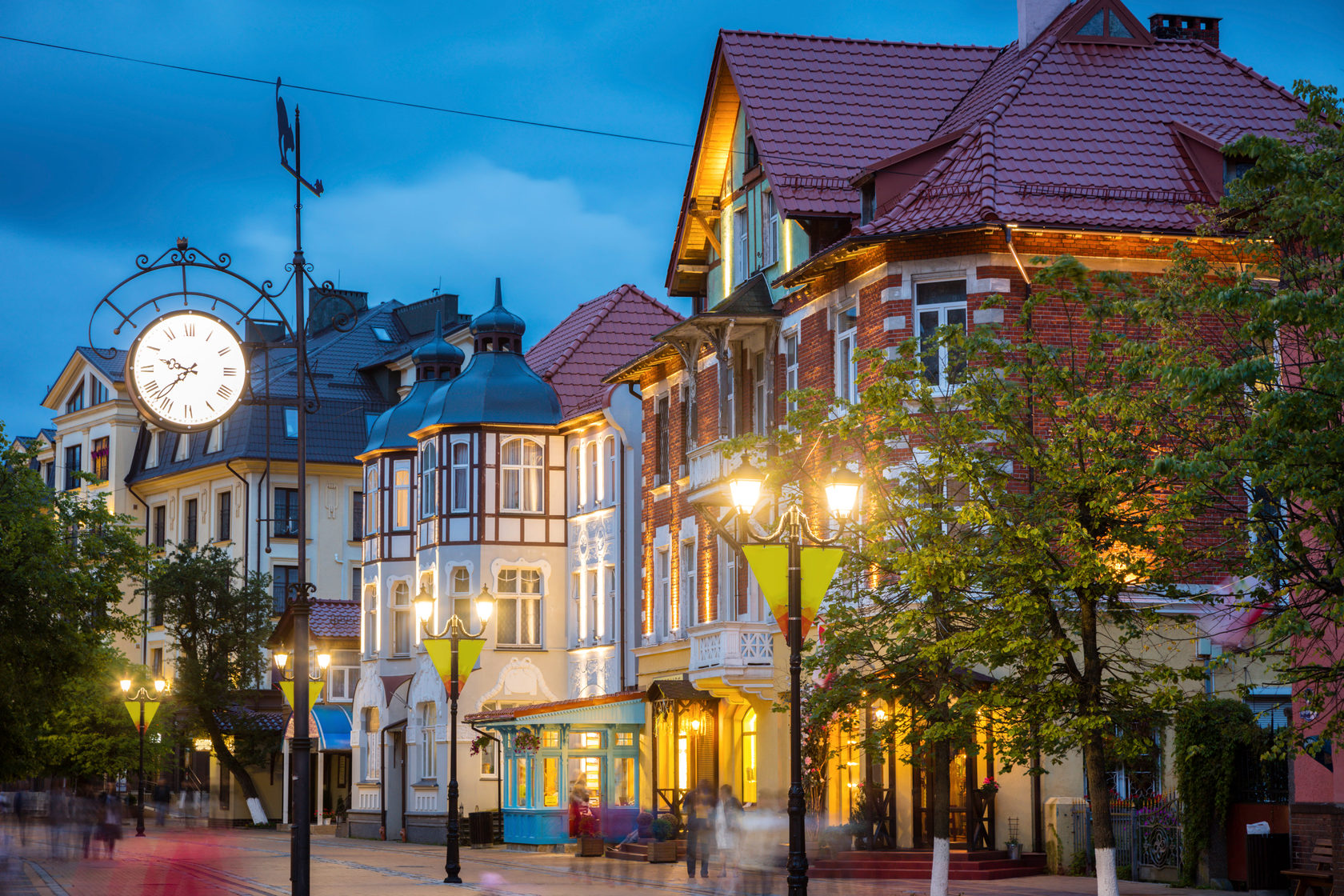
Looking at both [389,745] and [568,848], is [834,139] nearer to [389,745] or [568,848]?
[568,848]

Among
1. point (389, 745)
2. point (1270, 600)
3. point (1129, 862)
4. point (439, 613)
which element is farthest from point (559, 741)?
point (1270, 600)

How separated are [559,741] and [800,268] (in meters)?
15.8

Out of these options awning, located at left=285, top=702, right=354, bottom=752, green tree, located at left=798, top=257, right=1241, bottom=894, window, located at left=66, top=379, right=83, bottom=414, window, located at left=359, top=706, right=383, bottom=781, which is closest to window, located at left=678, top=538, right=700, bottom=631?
Answer: window, located at left=359, top=706, right=383, bottom=781

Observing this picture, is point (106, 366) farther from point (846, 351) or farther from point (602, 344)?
point (846, 351)

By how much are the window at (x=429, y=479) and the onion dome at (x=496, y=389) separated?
56 centimetres

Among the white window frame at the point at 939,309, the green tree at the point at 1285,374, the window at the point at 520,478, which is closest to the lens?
the green tree at the point at 1285,374

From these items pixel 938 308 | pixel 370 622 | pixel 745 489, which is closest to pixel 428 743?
pixel 370 622

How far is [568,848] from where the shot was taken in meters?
41.7

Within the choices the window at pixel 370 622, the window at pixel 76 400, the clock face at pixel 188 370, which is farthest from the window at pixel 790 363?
the window at pixel 76 400

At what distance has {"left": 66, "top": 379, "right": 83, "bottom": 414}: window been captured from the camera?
82.7m

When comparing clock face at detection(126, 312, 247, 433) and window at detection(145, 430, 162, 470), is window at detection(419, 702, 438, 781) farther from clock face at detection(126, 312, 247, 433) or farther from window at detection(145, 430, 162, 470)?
clock face at detection(126, 312, 247, 433)

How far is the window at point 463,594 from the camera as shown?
158ft

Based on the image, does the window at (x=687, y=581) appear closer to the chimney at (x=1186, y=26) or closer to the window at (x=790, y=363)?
the window at (x=790, y=363)

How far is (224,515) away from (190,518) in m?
3.10
